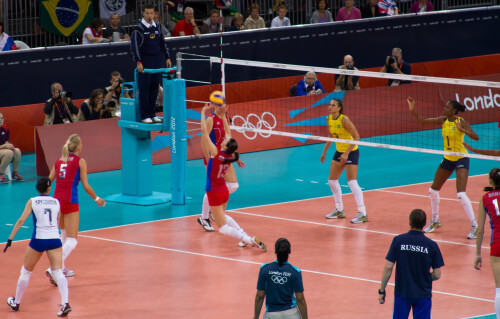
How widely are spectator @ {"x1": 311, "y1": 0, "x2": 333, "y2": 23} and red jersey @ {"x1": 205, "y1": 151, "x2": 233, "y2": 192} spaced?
13.0 m

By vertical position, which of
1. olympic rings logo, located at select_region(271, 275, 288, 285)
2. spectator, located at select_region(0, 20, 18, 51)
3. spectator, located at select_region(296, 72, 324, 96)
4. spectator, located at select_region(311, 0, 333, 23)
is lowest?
olympic rings logo, located at select_region(271, 275, 288, 285)

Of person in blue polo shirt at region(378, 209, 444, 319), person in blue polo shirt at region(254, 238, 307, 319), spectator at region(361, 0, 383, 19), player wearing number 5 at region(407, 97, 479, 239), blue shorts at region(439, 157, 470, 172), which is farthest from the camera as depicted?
spectator at region(361, 0, 383, 19)

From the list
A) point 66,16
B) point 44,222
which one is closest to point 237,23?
point 66,16

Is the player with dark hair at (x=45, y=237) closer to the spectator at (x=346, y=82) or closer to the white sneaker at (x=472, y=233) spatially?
the white sneaker at (x=472, y=233)

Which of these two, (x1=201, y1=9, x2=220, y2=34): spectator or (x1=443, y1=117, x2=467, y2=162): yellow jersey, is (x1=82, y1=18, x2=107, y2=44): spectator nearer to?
(x1=201, y1=9, x2=220, y2=34): spectator

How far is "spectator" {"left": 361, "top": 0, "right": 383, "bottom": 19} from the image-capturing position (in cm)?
2695

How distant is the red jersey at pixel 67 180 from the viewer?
12.6m

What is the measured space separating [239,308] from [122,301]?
1598 mm

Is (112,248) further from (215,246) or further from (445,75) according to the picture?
(445,75)

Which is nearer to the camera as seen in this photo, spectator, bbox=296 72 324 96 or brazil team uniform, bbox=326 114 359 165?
brazil team uniform, bbox=326 114 359 165

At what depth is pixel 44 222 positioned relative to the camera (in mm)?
11367

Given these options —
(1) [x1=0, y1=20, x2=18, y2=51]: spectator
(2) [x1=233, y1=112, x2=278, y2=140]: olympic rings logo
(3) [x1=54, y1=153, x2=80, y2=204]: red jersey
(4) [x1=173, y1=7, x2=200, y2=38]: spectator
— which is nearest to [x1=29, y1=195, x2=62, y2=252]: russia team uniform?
(3) [x1=54, y1=153, x2=80, y2=204]: red jersey

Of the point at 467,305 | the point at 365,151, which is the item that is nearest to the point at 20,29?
the point at 365,151

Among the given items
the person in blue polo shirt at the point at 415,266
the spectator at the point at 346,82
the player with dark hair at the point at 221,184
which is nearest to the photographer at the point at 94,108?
the spectator at the point at 346,82
